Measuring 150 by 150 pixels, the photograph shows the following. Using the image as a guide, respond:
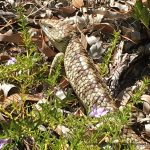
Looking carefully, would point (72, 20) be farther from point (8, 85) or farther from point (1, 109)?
point (1, 109)

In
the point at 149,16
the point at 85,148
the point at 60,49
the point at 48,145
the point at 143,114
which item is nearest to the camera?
the point at 85,148

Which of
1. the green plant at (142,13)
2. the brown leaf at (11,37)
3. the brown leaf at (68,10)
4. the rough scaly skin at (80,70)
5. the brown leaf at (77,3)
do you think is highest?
the green plant at (142,13)

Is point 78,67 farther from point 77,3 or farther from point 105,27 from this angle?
point 77,3

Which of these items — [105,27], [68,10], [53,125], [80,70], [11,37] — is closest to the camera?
[53,125]

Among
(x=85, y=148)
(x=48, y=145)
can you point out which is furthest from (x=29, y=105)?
(x=85, y=148)

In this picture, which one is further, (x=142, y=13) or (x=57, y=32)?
(x=57, y=32)

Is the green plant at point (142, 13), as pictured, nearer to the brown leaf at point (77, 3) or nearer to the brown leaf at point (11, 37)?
the brown leaf at point (77, 3)

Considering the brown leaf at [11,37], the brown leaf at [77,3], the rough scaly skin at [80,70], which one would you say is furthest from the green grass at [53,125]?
the brown leaf at [77,3]

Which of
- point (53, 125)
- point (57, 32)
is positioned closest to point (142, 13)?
point (57, 32)
